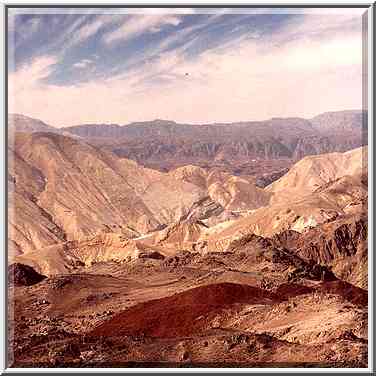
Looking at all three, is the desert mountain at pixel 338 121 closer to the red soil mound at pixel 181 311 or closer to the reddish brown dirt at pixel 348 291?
the reddish brown dirt at pixel 348 291

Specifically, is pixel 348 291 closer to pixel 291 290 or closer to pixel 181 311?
pixel 291 290

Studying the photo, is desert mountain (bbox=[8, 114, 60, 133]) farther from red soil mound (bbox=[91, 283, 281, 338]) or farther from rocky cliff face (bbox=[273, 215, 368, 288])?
rocky cliff face (bbox=[273, 215, 368, 288])

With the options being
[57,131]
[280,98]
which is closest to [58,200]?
[57,131]

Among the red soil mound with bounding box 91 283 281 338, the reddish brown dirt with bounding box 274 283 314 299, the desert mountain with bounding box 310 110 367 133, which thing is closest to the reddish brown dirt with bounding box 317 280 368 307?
the reddish brown dirt with bounding box 274 283 314 299

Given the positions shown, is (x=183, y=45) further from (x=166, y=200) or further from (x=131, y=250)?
(x=166, y=200)

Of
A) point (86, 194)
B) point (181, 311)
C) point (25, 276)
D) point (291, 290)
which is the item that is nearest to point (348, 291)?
point (291, 290)
